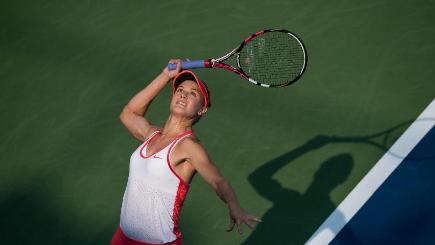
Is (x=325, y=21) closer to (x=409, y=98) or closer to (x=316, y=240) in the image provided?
(x=409, y=98)

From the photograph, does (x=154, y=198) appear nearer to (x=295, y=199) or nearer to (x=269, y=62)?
(x=295, y=199)

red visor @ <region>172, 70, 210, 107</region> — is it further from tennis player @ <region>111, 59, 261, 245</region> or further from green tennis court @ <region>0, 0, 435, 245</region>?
green tennis court @ <region>0, 0, 435, 245</region>

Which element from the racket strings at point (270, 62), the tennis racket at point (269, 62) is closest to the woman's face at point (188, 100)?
the tennis racket at point (269, 62)

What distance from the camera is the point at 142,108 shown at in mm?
5102

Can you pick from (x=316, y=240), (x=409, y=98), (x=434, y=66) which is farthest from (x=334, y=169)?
(x=434, y=66)

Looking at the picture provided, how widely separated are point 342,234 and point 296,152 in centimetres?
111

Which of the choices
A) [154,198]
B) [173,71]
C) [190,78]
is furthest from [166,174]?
[173,71]

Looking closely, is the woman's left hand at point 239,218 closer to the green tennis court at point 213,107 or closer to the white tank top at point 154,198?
the white tank top at point 154,198

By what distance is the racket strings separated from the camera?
631 centimetres

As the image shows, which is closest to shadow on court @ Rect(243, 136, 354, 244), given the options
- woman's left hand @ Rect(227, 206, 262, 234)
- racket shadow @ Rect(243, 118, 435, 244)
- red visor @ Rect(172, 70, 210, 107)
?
racket shadow @ Rect(243, 118, 435, 244)

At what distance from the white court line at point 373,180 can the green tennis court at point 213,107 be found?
83 mm

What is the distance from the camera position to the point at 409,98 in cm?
687

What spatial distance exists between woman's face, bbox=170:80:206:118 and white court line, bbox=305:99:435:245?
200 cm

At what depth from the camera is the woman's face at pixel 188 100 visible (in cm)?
449
